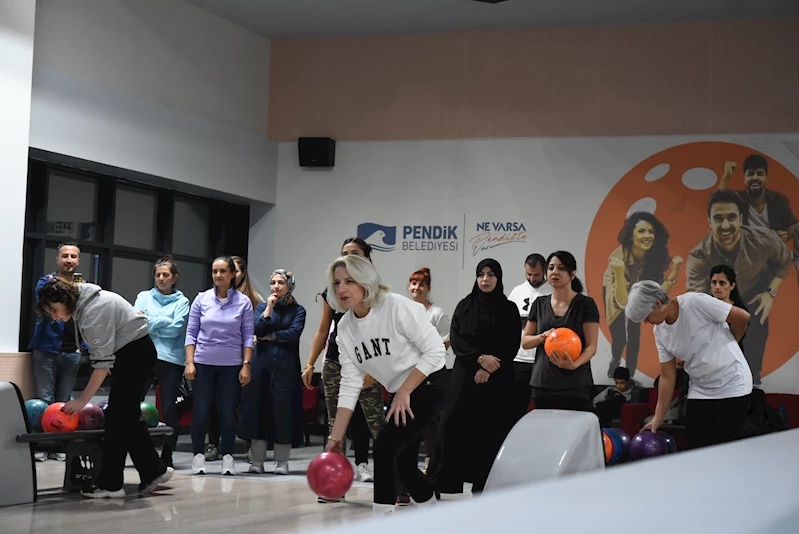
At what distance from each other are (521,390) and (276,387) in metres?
1.94

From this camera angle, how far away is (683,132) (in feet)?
31.8

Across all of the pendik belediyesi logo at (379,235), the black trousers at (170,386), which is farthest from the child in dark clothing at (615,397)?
the black trousers at (170,386)

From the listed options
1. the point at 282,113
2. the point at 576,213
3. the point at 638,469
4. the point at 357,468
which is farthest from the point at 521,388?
the point at 282,113

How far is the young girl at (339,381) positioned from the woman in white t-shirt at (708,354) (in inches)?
63.6

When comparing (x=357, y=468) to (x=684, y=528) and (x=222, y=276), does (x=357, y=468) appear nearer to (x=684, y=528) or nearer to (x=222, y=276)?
(x=222, y=276)

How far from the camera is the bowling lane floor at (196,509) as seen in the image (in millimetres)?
4805

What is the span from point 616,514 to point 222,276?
641cm

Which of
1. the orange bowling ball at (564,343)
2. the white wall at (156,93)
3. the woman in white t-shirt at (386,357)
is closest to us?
the woman in white t-shirt at (386,357)

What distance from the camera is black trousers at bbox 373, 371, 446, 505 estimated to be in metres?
4.17

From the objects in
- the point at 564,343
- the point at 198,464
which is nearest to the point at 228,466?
the point at 198,464

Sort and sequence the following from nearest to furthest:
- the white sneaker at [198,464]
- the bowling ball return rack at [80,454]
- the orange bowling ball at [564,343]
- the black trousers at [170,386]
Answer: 1. the orange bowling ball at [564,343]
2. the bowling ball return rack at [80,454]
3. the white sneaker at [198,464]
4. the black trousers at [170,386]

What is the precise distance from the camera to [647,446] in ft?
20.8

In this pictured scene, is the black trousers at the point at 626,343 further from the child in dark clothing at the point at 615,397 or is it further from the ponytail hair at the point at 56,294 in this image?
the ponytail hair at the point at 56,294

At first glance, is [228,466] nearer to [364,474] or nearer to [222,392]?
[222,392]
